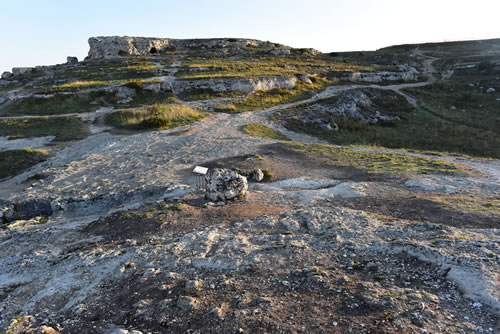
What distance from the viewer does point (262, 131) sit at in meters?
26.2

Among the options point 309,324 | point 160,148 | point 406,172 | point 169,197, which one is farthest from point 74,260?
point 406,172

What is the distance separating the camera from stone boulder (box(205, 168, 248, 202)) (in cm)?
1247

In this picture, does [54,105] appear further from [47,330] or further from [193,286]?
[193,286]

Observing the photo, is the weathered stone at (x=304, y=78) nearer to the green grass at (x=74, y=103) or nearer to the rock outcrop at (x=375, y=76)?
the rock outcrop at (x=375, y=76)

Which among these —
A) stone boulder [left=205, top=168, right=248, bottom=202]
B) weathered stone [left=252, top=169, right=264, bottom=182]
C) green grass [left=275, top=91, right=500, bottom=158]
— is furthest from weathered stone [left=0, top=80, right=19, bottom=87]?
stone boulder [left=205, top=168, right=248, bottom=202]

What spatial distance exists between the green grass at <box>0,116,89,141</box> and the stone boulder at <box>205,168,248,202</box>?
16594mm

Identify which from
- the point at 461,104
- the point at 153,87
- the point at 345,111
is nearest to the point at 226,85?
the point at 153,87

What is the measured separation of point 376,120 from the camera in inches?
1389

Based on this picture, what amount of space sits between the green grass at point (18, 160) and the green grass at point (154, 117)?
23.8 ft

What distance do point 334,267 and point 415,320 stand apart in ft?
7.21

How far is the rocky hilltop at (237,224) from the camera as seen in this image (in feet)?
20.4

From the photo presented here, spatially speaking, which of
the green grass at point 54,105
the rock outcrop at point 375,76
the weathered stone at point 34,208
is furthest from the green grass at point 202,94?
the weathered stone at point 34,208

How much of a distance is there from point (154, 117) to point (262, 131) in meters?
9.15

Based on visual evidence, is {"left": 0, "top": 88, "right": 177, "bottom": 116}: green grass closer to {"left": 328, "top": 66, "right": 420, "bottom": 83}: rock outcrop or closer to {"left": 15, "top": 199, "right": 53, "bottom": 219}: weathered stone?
{"left": 15, "top": 199, "right": 53, "bottom": 219}: weathered stone
